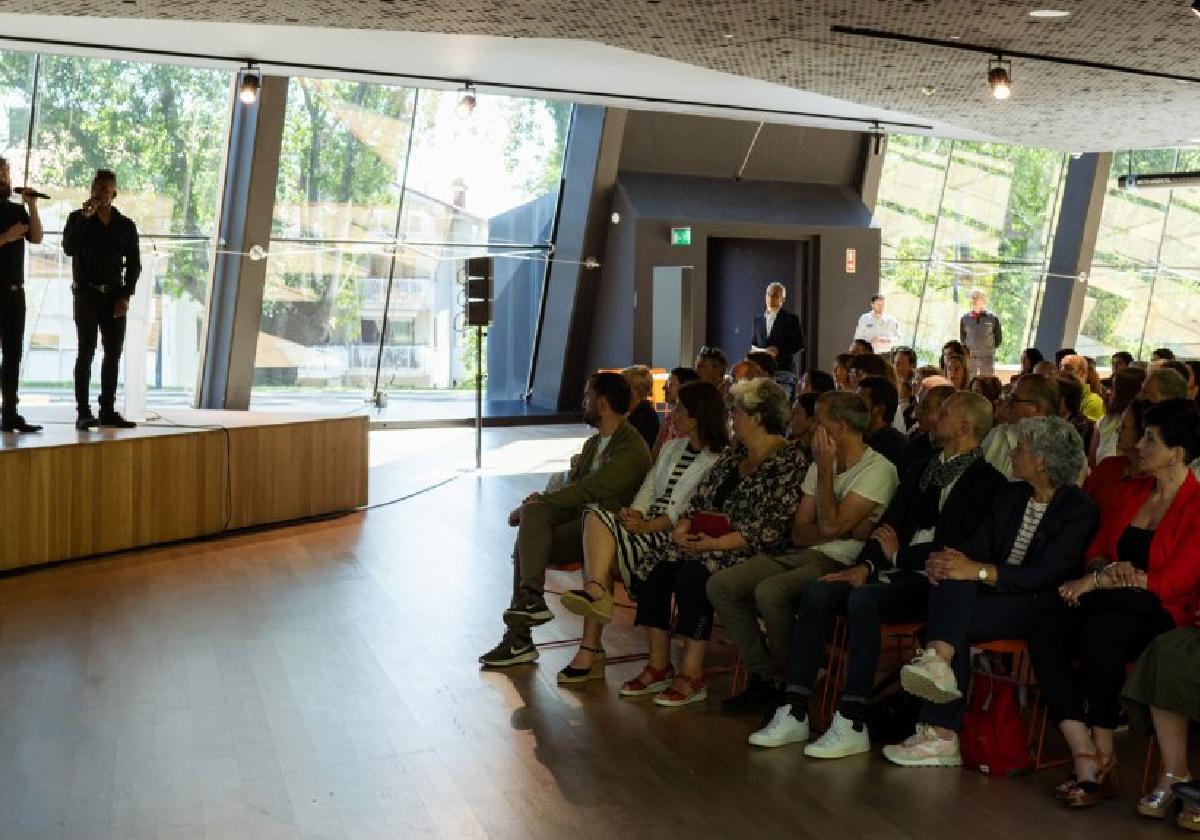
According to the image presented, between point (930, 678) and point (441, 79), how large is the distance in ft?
26.7

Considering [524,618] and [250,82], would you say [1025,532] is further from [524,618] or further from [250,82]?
[250,82]

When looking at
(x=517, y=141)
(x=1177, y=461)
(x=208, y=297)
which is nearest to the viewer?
(x=1177, y=461)

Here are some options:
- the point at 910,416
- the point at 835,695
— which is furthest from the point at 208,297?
the point at 835,695

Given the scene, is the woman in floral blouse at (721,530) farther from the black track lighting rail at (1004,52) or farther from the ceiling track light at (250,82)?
the ceiling track light at (250,82)

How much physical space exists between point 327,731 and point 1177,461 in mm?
2995

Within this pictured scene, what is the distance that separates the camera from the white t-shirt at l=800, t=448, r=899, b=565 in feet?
17.8

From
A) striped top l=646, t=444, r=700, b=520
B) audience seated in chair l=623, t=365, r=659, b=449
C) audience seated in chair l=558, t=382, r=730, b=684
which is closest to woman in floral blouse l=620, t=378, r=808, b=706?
audience seated in chair l=558, t=382, r=730, b=684

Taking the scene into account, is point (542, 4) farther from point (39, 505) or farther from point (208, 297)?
point (208, 297)

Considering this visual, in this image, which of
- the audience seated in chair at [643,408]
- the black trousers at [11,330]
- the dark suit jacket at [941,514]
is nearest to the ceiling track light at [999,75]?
the audience seated in chair at [643,408]

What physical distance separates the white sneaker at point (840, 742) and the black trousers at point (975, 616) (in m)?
0.40

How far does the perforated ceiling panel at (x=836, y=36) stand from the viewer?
7.09m

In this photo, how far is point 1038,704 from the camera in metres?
4.85

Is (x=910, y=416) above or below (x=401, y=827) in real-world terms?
above

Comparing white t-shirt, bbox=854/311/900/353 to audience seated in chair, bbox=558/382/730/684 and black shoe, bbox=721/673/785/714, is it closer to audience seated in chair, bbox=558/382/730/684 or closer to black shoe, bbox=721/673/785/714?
audience seated in chair, bbox=558/382/730/684
